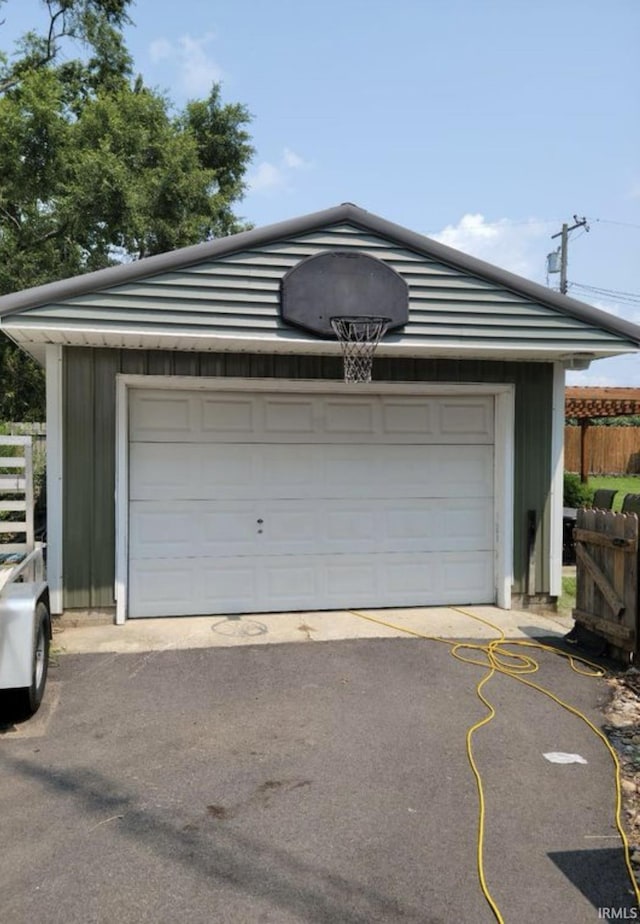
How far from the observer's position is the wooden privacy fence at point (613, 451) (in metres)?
26.6

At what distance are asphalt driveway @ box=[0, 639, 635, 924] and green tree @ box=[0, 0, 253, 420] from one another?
11.7m

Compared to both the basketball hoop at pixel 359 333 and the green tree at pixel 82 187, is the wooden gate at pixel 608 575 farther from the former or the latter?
the green tree at pixel 82 187

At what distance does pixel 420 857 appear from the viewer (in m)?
2.99

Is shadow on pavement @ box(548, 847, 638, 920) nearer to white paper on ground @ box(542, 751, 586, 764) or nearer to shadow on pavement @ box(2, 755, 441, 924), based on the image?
shadow on pavement @ box(2, 755, 441, 924)

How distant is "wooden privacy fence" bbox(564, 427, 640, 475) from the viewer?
87.2 feet

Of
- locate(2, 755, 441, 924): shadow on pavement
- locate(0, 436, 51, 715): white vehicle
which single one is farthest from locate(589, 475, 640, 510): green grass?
locate(2, 755, 441, 924): shadow on pavement

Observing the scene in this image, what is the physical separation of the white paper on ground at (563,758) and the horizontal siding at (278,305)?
3.68 metres

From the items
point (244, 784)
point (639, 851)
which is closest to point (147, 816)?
point (244, 784)

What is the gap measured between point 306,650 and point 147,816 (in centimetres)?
276

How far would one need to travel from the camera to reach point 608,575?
5.87 metres

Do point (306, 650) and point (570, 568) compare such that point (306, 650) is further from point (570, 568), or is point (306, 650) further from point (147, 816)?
point (570, 568)

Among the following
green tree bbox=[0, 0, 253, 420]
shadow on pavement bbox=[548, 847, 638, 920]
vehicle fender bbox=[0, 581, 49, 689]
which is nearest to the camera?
shadow on pavement bbox=[548, 847, 638, 920]

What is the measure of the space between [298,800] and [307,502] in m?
3.86

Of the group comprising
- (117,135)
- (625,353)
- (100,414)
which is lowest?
(100,414)
